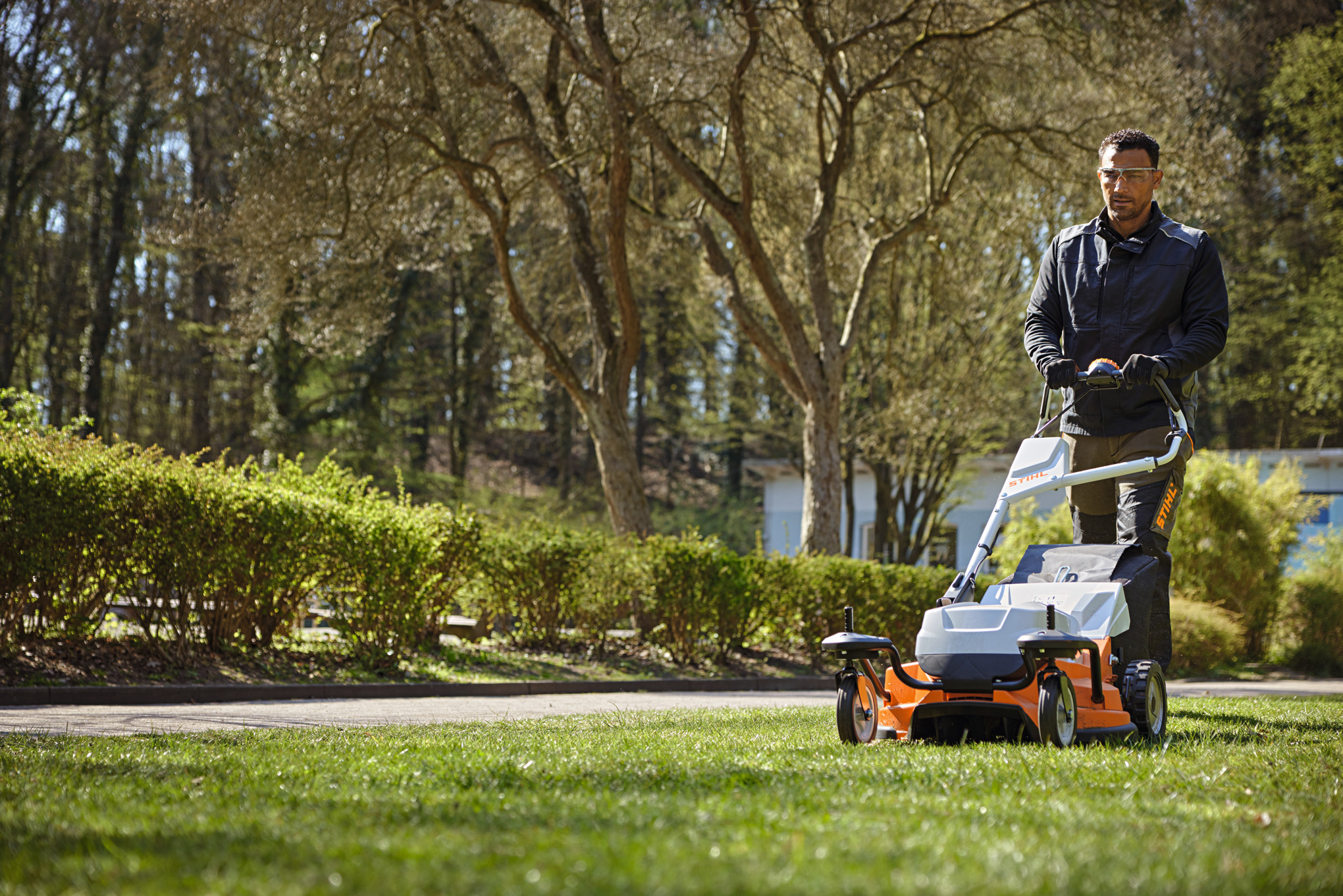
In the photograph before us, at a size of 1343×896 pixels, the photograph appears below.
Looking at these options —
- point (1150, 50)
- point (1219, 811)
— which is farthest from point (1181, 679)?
point (1219, 811)

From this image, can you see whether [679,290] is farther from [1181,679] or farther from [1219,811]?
[1219,811]

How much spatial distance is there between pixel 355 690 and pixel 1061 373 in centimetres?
733

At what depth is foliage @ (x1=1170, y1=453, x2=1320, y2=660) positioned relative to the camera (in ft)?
56.2

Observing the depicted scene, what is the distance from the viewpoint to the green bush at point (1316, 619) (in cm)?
1695

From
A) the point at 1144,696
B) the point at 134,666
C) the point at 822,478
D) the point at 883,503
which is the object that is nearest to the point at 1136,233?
the point at 1144,696

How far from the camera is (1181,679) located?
15328mm

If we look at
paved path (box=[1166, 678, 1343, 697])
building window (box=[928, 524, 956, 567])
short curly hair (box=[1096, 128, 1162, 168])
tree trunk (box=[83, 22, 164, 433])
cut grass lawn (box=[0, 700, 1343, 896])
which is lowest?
paved path (box=[1166, 678, 1343, 697])

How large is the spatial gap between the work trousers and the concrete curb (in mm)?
6748

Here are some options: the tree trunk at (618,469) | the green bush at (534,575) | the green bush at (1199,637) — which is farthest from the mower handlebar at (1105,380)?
the tree trunk at (618,469)

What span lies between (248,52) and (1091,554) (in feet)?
49.4

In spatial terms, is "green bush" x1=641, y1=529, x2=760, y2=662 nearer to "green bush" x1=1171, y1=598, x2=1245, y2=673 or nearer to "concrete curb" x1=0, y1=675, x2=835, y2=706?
"concrete curb" x1=0, y1=675, x2=835, y2=706

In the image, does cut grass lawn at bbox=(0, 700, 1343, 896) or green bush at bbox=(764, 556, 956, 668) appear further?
green bush at bbox=(764, 556, 956, 668)

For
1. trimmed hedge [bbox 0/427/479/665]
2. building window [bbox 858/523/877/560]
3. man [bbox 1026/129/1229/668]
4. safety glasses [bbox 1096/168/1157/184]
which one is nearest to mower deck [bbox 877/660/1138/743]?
man [bbox 1026/129/1229/668]

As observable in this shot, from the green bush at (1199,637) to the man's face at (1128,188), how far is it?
11.0m
